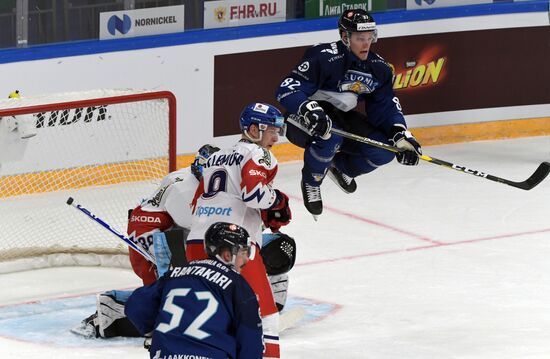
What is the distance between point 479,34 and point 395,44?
66 centimetres

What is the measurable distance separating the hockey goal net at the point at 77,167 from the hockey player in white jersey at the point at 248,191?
1.75m

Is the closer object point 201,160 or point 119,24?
point 201,160

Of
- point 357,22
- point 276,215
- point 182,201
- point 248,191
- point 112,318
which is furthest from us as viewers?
point 357,22

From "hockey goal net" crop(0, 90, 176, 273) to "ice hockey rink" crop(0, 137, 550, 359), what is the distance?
0.60 feet

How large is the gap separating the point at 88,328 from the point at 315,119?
58.2 inches

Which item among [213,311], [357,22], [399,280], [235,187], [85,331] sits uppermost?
[357,22]

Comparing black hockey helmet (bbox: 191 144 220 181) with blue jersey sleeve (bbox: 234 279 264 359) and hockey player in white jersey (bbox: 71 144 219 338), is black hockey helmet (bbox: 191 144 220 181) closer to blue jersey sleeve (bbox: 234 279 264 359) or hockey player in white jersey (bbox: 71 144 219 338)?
hockey player in white jersey (bbox: 71 144 219 338)

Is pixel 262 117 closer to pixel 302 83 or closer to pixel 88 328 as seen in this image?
pixel 88 328

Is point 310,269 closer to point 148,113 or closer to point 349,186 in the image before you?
point 349,186

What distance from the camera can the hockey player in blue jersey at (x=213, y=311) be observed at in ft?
14.8

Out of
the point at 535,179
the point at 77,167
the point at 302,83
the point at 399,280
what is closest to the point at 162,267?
the point at 302,83

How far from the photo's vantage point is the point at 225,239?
4.56 m

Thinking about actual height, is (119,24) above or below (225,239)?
below

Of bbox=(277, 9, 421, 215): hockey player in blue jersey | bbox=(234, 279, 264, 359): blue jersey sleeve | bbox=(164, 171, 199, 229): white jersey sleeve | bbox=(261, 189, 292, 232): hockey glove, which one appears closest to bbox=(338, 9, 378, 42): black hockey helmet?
bbox=(277, 9, 421, 215): hockey player in blue jersey
